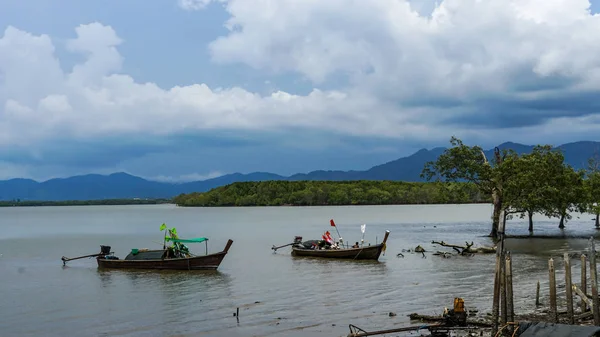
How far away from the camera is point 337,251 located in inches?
1555

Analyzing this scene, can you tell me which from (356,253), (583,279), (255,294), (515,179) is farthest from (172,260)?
(515,179)

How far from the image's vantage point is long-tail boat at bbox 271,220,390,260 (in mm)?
38469

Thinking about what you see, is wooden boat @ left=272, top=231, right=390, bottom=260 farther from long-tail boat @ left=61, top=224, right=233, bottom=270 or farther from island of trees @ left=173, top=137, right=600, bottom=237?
island of trees @ left=173, top=137, right=600, bottom=237

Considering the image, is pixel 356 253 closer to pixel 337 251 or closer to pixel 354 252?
pixel 354 252

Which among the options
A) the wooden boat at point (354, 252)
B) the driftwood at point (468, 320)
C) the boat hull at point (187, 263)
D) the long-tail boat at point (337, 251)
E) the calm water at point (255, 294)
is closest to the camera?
the driftwood at point (468, 320)

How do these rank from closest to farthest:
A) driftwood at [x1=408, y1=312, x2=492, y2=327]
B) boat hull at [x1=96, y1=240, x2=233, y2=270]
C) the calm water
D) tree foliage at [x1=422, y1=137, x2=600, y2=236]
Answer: driftwood at [x1=408, y1=312, x2=492, y2=327] < the calm water < boat hull at [x1=96, y1=240, x2=233, y2=270] < tree foliage at [x1=422, y1=137, x2=600, y2=236]

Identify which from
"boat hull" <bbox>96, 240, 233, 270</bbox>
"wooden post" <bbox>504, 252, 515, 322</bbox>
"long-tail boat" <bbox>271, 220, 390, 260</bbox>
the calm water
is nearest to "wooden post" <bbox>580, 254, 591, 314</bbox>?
"wooden post" <bbox>504, 252, 515, 322</bbox>

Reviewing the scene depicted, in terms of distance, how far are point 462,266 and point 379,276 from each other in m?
5.70

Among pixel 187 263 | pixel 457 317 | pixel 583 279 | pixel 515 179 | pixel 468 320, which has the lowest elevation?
pixel 468 320

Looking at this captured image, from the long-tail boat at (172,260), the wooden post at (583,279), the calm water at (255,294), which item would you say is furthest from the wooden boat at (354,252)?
the wooden post at (583,279)

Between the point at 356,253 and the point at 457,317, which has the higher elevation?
the point at 457,317

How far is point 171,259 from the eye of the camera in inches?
1367

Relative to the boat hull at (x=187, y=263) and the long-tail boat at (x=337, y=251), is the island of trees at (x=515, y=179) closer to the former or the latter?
the long-tail boat at (x=337, y=251)

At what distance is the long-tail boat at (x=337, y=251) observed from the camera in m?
38.5
